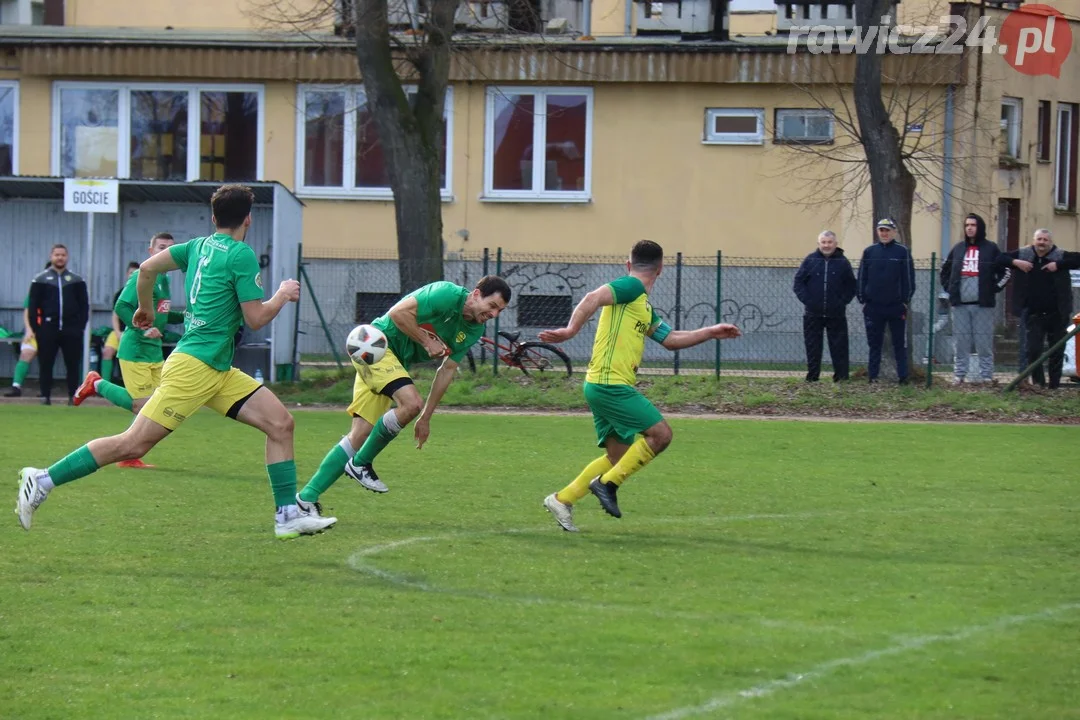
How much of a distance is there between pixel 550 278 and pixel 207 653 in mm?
21263

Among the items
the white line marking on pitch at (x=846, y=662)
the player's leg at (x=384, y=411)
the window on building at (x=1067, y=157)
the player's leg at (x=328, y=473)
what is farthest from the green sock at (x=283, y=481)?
the window on building at (x=1067, y=157)

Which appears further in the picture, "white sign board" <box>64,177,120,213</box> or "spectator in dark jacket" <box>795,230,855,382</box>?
"white sign board" <box>64,177,120,213</box>

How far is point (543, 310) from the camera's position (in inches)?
1037

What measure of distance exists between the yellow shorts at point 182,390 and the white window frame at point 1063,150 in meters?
26.0

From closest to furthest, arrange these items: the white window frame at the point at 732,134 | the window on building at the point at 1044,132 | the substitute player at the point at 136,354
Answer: the substitute player at the point at 136,354
the white window frame at the point at 732,134
the window on building at the point at 1044,132

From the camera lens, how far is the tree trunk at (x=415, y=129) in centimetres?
2214

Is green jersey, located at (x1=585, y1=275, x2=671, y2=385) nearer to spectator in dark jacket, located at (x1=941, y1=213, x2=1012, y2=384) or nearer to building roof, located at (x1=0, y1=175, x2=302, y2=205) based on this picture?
spectator in dark jacket, located at (x1=941, y1=213, x2=1012, y2=384)

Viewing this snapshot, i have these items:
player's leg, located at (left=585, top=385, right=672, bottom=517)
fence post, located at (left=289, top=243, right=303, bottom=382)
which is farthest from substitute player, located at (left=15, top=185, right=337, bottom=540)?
fence post, located at (left=289, top=243, right=303, bottom=382)

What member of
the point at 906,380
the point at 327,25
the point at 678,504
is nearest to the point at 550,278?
the point at 327,25

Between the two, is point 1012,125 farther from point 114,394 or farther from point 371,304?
point 114,394

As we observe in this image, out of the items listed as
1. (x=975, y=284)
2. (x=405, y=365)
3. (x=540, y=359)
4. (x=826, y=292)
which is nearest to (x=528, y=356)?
(x=540, y=359)

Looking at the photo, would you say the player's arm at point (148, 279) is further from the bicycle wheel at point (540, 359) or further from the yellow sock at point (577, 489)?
the bicycle wheel at point (540, 359)

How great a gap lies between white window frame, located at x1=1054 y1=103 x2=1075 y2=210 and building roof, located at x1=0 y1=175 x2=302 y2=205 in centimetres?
1673

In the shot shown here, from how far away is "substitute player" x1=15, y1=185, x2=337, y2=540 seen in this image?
821 centimetres
